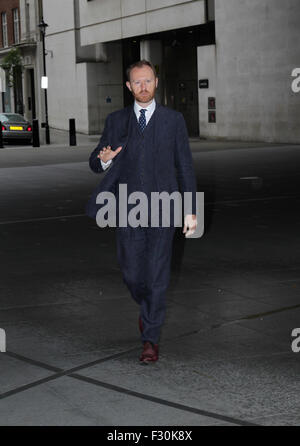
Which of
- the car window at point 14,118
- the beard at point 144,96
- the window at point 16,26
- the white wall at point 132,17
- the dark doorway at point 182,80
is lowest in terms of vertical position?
the beard at point 144,96

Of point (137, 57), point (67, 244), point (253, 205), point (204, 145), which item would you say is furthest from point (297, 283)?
point (137, 57)

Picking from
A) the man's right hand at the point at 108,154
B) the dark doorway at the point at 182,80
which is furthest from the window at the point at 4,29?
the man's right hand at the point at 108,154

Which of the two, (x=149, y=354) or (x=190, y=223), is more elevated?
(x=190, y=223)

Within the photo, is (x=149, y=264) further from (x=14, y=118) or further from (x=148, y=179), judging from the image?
(x=14, y=118)

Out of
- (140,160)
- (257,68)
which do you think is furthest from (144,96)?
(257,68)

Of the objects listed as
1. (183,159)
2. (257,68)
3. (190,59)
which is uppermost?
(190,59)

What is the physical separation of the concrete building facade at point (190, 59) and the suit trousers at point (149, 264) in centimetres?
2416

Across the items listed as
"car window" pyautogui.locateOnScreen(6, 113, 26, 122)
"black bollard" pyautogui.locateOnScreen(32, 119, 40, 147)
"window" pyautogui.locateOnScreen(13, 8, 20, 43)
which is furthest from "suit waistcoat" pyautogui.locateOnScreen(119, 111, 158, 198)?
"window" pyautogui.locateOnScreen(13, 8, 20, 43)

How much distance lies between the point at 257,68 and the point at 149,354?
26109mm

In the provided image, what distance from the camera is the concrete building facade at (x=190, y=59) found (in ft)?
96.5

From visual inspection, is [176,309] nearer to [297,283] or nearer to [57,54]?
[297,283]

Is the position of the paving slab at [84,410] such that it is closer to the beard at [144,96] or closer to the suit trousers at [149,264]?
the suit trousers at [149,264]

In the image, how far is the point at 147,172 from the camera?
5.20 m

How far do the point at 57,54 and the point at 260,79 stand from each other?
16439 mm
